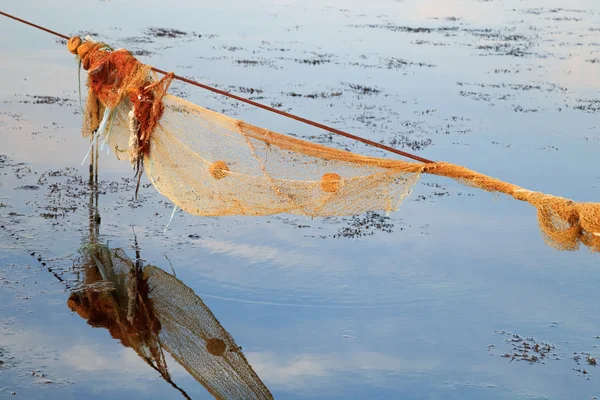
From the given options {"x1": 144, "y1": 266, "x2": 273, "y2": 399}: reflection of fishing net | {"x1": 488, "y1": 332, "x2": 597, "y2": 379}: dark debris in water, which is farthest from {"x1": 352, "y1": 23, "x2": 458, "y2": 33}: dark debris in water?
{"x1": 488, "y1": 332, "x2": 597, "y2": 379}: dark debris in water

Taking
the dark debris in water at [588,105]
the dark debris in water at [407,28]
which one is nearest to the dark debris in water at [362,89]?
the dark debris in water at [588,105]

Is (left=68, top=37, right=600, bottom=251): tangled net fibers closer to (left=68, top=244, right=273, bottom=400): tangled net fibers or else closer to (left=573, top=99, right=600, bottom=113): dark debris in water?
(left=68, top=244, right=273, bottom=400): tangled net fibers

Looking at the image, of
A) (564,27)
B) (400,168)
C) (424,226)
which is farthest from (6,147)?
(564,27)

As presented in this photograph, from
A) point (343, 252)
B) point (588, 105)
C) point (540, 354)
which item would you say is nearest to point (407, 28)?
point (588, 105)

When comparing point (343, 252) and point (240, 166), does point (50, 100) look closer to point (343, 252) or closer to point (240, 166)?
point (343, 252)

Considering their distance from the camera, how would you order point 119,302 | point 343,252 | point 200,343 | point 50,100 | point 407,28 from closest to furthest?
point 200,343
point 119,302
point 343,252
point 50,100
point 407,28

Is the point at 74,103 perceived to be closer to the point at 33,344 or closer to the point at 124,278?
the point at 124,278
